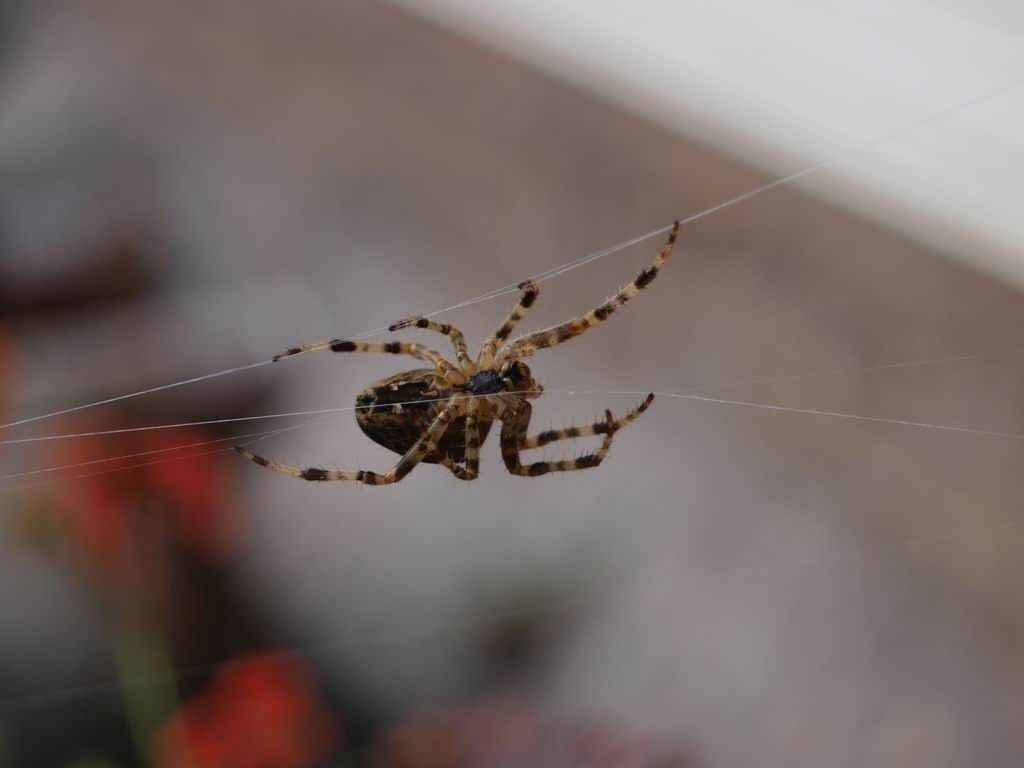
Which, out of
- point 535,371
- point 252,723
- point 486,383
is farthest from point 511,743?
point 486,383

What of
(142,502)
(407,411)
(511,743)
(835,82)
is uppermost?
(835,82)

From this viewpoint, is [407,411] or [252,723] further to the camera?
[252,723]

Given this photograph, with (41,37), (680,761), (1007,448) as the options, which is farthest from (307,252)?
(1007,448)

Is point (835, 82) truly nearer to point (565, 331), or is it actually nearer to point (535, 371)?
point (535, 371)

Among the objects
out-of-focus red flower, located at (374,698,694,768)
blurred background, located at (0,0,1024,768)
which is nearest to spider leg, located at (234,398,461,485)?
blurred background, located at (0,0,1024,768)

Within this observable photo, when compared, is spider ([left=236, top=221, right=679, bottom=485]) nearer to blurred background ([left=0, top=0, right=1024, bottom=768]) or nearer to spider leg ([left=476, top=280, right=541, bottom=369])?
spider leg ([left=476, top=280, right=541, bottom=369])

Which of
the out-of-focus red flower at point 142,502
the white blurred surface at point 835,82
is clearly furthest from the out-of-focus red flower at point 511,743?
the white blurred surface at point 835,82
